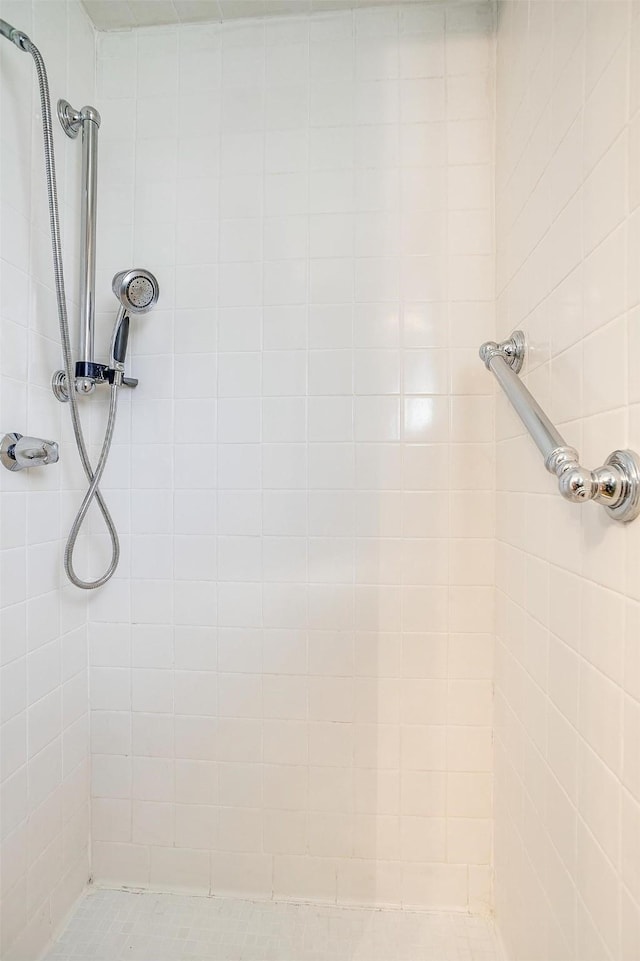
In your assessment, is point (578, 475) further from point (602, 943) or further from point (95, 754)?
point (95, 754)

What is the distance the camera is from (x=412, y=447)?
49.2 inches

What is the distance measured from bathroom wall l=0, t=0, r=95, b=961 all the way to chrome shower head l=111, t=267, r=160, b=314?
18 centimetres

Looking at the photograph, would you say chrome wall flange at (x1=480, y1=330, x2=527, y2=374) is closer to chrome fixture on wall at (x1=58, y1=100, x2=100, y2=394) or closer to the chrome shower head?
the chrome shower head

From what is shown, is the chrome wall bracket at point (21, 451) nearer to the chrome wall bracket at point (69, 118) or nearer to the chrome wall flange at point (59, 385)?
the chrome wall flange at point (59, 385)

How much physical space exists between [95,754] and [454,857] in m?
0.96

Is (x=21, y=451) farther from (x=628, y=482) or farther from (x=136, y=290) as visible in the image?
(x=628, y=482)

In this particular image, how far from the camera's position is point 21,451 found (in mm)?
999

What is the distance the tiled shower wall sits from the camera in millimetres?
1243

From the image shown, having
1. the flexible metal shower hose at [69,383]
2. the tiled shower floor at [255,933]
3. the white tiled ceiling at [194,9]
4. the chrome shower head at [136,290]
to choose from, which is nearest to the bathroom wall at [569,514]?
the tiled shower floor at [255,933]

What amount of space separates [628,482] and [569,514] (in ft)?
0.72

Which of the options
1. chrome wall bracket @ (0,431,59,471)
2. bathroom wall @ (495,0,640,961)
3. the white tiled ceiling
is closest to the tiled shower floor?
bathroom wall @ (495,0,640,961)

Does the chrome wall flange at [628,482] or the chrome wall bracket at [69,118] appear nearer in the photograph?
the chrome wall flange at [628,482]

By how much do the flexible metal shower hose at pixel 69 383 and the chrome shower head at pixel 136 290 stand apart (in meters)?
0.12

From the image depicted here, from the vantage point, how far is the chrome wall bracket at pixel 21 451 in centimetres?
100
